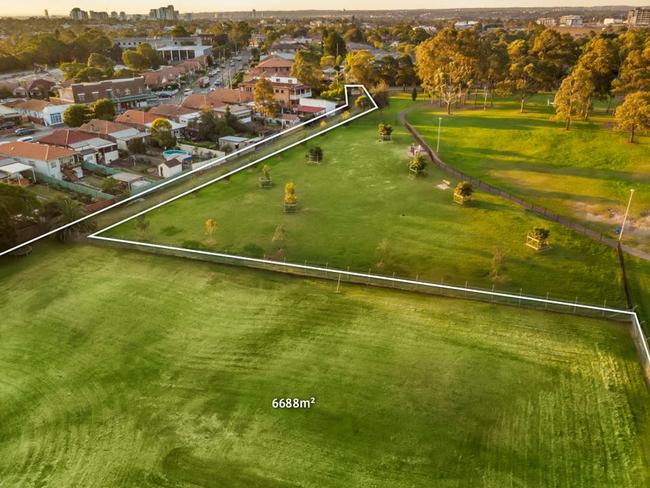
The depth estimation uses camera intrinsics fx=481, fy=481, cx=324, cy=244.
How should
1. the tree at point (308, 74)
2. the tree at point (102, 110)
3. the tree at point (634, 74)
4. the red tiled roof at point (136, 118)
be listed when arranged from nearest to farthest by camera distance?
the tree at point (634, 74)
the red tiled roof at point (136, 118)
the tree at point (102, 110)
the tree at point (308, 74)

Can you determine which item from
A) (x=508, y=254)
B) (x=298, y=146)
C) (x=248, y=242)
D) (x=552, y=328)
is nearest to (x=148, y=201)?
(x=248, y=242)

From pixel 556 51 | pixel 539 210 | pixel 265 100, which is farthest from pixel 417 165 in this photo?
pixel 556 51

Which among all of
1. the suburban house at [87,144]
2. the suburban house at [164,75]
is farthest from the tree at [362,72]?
the suburban house at [87,144]

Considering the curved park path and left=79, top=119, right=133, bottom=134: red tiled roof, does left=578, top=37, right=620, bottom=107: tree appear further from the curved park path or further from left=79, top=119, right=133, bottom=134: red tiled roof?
left=79, top=119, right=133, bottom=134: red tiled roof

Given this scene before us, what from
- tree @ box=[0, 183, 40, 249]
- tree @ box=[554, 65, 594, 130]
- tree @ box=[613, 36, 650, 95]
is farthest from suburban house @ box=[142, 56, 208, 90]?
tree @ box=[613, 36, 650, 95]

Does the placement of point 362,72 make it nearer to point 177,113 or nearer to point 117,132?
point 177,113

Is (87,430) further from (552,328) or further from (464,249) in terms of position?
(464,249)

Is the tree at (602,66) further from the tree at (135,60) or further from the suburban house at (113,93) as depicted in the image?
the tree at (135,60)
